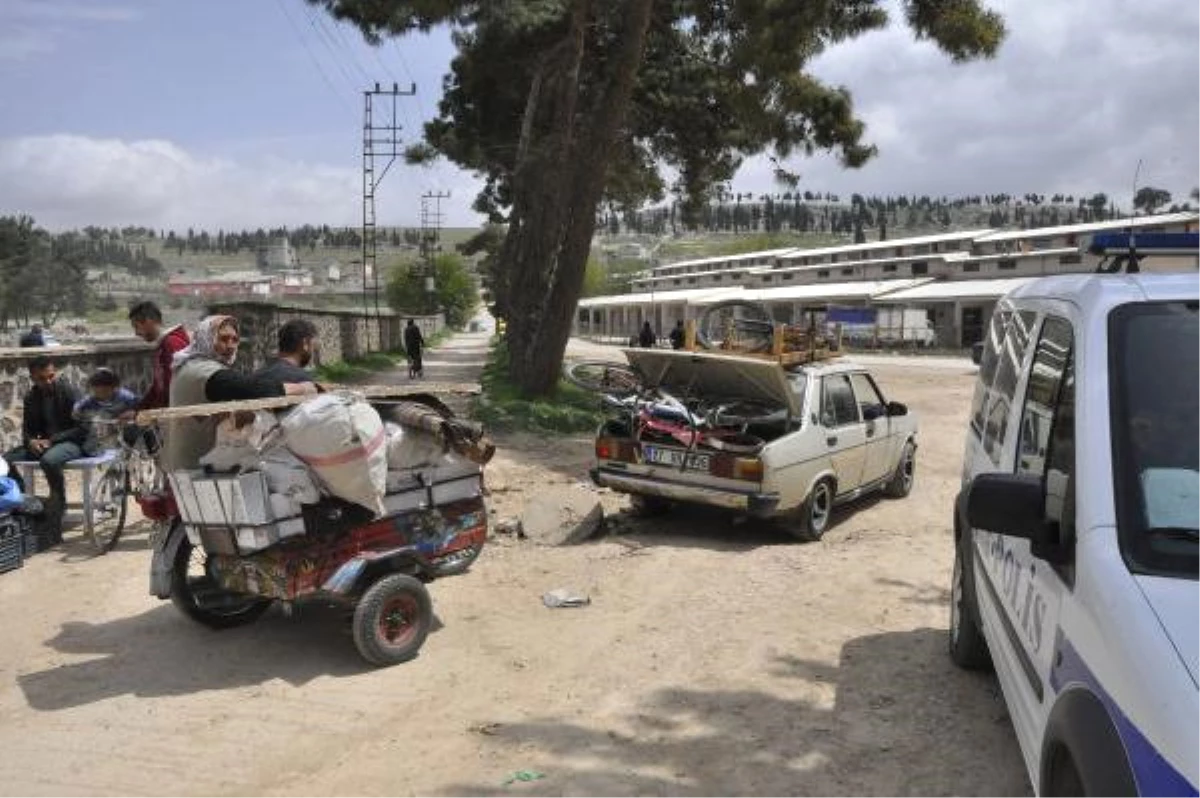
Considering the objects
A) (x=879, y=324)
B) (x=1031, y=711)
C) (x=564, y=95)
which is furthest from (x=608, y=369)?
(x=879, y=324)

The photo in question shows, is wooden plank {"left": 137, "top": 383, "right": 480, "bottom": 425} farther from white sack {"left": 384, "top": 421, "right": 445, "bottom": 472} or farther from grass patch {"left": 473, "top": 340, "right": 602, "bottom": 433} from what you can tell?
Answer: grass patch {"left": 473, "top": 340, "right": 602, "bottom": 433}

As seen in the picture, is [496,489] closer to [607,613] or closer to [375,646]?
[607,613]

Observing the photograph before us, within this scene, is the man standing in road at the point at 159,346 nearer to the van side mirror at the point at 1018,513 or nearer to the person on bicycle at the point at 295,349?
the person on bicycle at the point at 295,349

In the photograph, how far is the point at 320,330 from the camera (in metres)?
28.3

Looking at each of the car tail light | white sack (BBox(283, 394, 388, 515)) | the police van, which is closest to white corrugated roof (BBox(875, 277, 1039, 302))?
the car tail light

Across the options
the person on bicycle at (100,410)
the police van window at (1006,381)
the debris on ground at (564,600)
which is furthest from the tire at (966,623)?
the person on bicycle at (100,410)

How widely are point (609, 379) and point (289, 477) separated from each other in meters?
5.48

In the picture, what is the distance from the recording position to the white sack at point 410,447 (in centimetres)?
592

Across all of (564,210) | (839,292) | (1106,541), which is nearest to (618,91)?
(564,210)

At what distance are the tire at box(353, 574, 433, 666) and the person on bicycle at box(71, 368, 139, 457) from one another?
392 cm

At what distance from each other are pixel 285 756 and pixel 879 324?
Result: 49.0 m

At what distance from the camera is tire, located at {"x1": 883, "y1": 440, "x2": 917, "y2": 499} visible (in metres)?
10.8

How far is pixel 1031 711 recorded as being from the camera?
322 centimetres

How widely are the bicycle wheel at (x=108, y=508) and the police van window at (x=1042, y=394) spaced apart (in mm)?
6826
